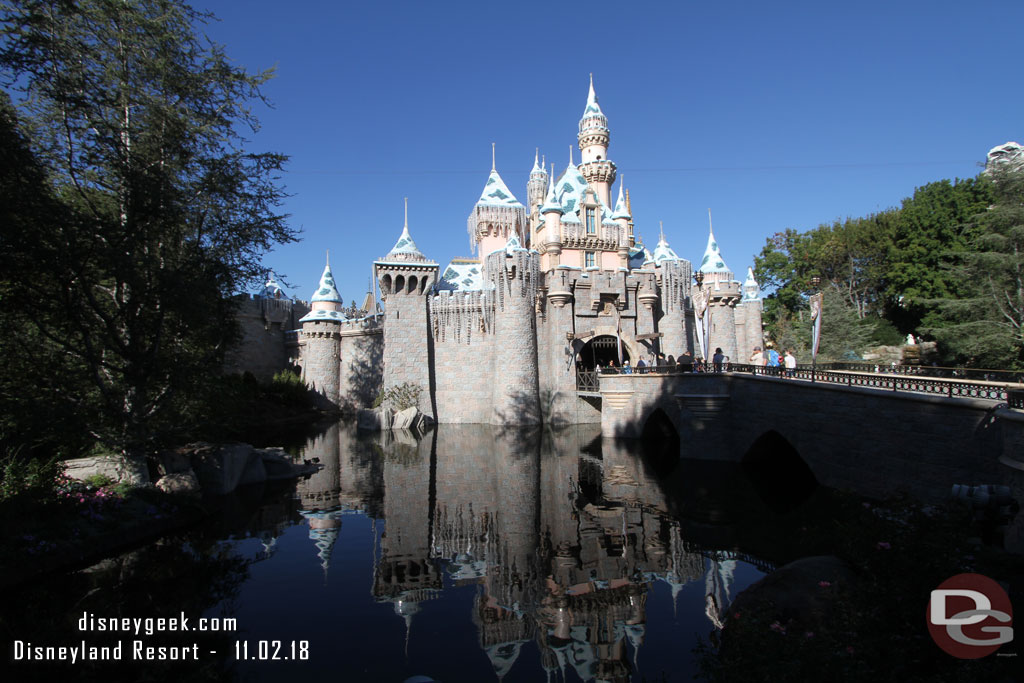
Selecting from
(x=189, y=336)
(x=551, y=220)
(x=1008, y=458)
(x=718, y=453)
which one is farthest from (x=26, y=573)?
(x=551, y=220)

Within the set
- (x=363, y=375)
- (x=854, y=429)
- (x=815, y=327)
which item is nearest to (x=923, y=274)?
(x=815, y=327)

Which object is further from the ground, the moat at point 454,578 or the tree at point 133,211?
the tree at point 133,211

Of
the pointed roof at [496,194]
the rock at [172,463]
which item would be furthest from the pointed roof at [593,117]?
the rock at [172,463]

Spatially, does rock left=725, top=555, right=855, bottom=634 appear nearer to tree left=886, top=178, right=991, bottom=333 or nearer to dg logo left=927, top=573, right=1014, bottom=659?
dg logo left=927, top=573, right=1014, bottom=659

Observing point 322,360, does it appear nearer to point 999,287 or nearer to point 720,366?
point 720,366

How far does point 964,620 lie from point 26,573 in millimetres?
13902

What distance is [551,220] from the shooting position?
1205 inches

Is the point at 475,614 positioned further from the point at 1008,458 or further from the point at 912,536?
the point at 1008,458

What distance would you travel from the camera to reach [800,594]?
667 cm

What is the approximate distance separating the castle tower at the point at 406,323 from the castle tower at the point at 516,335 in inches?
199

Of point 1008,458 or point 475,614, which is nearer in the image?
point 1008,458

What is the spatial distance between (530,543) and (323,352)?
1291 inches

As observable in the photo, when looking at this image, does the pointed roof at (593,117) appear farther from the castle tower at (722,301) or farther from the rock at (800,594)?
the rock at (800,594)

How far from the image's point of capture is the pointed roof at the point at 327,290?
139ft
